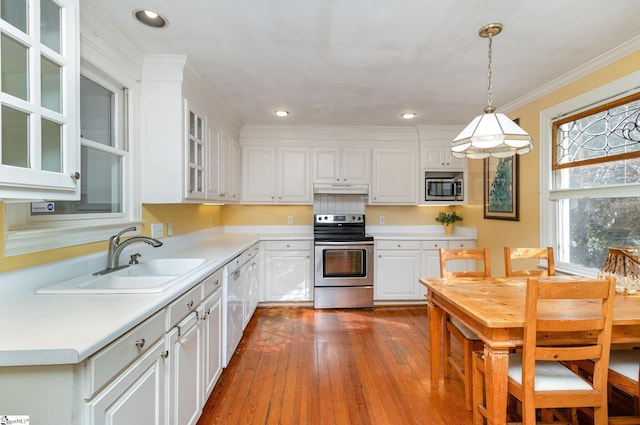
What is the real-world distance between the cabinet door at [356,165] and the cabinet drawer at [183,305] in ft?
8.91

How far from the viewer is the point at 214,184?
294 centimetres

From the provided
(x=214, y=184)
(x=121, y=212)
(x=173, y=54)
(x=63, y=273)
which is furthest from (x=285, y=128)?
(x=63, y=273)

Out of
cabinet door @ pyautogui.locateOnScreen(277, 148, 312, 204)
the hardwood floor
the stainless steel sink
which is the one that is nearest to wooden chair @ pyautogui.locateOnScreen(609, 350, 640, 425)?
the hardwood floor

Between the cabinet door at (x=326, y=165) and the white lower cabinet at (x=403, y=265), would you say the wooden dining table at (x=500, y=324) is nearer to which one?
the white lower cabinet at (x=403, y=265)

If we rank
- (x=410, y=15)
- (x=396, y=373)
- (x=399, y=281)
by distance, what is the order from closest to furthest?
(x=410, y=15) < (x=396, y=373) < (x=399, y=281)

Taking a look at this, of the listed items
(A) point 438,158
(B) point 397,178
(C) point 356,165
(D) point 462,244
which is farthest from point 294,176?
(D) point 462,244

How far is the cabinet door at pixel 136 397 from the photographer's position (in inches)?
35.5

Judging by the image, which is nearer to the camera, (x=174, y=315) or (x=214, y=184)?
(x=174, y=315)

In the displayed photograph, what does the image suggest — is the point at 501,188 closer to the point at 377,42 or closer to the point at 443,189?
the point at 443,189

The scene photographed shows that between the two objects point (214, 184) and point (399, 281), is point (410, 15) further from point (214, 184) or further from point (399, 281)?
point (399, 281)

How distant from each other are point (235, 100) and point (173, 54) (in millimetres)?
931

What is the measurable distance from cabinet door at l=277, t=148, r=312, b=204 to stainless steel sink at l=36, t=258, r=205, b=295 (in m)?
2.03

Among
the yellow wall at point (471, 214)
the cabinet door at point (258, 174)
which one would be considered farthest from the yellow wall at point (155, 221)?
the cabinet door at point (258, 174)

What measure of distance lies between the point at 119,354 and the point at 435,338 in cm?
192
